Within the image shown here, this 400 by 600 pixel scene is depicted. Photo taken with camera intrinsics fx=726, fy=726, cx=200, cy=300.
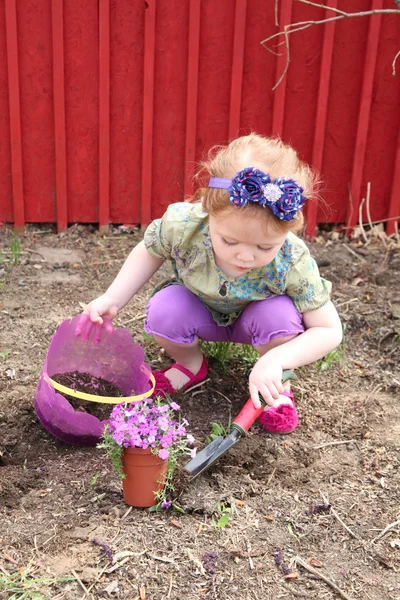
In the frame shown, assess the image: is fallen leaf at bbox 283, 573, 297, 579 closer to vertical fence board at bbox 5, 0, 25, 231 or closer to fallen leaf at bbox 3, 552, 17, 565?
fallen leaf at bbox 3, 552, 17, 565

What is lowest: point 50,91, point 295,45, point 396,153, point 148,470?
point 148,470

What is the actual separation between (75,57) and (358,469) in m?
2.68

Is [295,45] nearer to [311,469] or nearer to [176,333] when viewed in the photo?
[176,333]

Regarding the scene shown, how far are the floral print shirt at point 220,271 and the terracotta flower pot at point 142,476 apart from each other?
68 cm

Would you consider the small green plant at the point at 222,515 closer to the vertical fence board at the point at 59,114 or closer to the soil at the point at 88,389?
the soil at the point at 88,389

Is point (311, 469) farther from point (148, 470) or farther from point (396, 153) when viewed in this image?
point (396, 153)

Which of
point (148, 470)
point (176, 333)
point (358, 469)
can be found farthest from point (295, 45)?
point (148, 470)

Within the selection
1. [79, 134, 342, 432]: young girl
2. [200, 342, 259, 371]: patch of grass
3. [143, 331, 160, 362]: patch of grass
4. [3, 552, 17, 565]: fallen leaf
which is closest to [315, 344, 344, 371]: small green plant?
[200, 342, 259, 371]: patch of grass

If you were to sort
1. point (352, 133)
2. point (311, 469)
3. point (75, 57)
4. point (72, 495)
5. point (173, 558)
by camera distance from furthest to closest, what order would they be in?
1. point (352, 133)
2. point (75, 57)
3. point (311, 469)
4. point (72, 495)
5. point (173, 558)

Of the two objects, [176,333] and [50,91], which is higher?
[50,91]

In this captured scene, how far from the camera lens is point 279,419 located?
2.45 metres

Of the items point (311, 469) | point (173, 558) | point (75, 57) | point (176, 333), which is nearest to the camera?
point (173, 558)

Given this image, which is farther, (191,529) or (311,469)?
(311,469)

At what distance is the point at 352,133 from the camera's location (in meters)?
4.18
